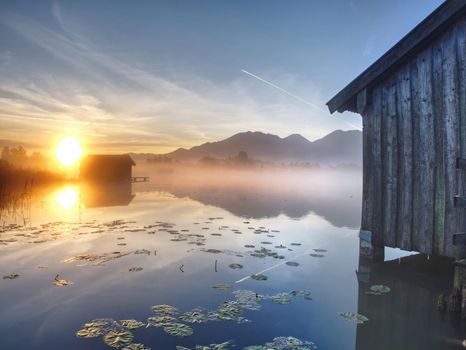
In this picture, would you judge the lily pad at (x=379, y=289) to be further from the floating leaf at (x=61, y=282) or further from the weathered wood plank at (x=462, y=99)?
the floating leaf at (x=61, y=282)

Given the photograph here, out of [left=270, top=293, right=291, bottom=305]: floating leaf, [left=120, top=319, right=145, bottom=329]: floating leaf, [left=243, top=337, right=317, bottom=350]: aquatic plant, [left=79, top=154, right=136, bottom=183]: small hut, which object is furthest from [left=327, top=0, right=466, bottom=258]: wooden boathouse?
[left=79, top=154, right=136, bottom=183]: small hut

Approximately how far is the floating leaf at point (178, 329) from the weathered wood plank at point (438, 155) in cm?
535

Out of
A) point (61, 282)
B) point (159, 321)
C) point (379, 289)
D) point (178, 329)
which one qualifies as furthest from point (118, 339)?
point (379, 289)

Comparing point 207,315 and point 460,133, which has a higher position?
point 460,133

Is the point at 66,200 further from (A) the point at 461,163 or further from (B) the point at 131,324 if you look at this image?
(A) the point at 461,163

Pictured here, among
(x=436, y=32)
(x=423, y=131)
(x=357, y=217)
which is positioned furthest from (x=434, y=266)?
(x=357, y=217)

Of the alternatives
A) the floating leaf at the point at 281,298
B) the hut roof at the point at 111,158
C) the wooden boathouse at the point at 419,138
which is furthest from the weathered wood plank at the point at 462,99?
the hut roof at the point at 111,158

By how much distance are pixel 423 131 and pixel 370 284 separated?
3.78m

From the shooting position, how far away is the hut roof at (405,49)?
252 inches

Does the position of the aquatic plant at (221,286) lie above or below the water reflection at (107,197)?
below

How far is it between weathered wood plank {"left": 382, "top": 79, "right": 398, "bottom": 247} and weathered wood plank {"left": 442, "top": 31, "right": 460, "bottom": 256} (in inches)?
47.5

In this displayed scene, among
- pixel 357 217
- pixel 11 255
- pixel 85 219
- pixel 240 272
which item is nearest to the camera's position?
pixel 240 272

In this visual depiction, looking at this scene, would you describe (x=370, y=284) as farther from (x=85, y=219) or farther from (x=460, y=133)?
(x=85, y=219)

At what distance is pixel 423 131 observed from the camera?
23.0ft
